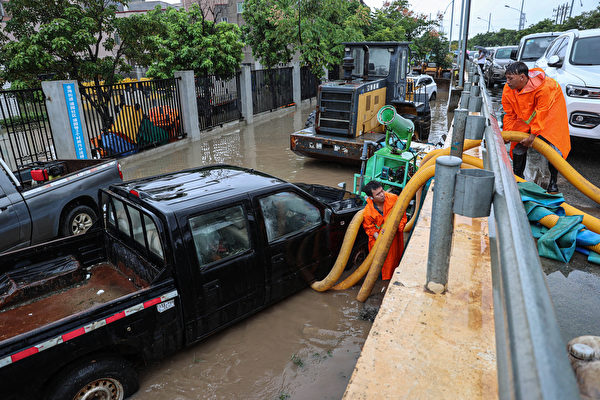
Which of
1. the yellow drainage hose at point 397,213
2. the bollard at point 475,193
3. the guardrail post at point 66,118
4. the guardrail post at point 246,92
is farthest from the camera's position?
the guardrail post at point 246,92

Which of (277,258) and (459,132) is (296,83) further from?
(459,132)

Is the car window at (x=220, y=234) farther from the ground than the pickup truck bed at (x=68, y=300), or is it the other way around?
the car window at (x=220, y=234)

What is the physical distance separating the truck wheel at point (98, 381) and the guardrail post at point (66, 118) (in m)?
8.01

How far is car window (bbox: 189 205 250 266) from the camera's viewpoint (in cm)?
384

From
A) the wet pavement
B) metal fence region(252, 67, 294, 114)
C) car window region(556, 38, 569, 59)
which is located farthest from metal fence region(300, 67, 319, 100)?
the wet pavement

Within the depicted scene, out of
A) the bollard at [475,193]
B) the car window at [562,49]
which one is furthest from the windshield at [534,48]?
the bollard at [475,193]

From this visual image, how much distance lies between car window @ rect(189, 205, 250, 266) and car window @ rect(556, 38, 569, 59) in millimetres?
6953

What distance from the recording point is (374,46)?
11.6 metres

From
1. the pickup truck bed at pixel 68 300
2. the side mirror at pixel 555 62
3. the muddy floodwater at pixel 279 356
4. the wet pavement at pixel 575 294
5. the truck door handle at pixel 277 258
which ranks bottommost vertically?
the muddy floodwater at pixel 279 356

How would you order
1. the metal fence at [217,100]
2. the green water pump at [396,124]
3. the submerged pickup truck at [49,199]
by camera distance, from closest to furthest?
1. the submerged pickup truck at [49,199]
2. the green water pump at [396,124]
3. the metal fence at [217,100]

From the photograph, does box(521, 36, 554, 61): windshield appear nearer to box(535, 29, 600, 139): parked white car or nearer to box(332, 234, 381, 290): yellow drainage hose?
box(535, 29, 600, 139): parked white car

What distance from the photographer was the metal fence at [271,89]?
1852cm

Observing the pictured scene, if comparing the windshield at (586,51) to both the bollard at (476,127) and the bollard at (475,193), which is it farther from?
the bollard at (475,193)

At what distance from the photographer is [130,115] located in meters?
11.8
